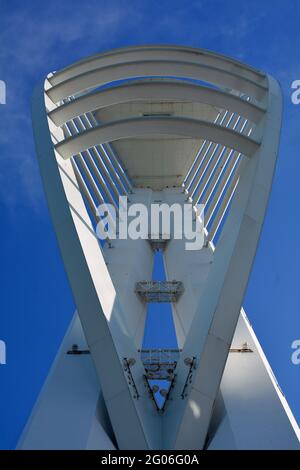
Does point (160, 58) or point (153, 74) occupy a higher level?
point (160, 58)

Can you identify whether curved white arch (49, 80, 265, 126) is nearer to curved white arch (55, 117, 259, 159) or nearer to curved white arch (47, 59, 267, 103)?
curved white arch (55, 117, 259, 159)

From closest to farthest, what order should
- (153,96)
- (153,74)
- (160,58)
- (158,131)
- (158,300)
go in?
(158,131) < (153,96) < (153,74) < (160,58) < (158,300)

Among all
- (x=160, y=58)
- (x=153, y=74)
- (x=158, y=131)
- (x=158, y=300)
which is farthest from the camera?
(x=158, y=300)

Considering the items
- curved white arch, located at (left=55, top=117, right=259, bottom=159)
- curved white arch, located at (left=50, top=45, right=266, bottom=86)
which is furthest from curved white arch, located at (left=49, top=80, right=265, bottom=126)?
curved white arch, located at (left=50, top=45, right=266, bottom=86)

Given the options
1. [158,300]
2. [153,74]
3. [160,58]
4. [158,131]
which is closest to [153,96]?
[158,131]

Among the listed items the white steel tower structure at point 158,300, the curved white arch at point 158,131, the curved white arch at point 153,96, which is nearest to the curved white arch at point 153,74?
the white steel tower structure at point 158,300

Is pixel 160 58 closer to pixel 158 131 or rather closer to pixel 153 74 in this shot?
pixel 153 74

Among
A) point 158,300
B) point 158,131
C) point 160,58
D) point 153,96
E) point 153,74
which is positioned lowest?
point 158,300

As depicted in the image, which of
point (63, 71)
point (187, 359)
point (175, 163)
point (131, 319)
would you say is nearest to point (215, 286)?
point (187, 359)

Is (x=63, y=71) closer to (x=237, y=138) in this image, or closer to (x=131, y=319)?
(x=237, y=138)

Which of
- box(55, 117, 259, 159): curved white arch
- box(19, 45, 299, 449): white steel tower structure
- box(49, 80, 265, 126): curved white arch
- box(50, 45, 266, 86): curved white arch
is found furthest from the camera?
box(50, 45, 266, 86): curved white arch
